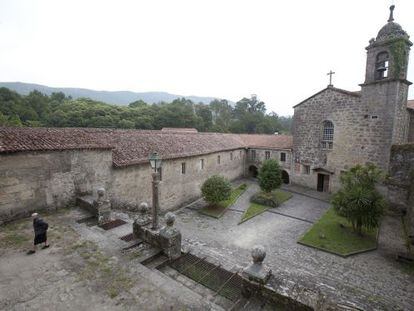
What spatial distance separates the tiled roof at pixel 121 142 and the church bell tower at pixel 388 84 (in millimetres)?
8568

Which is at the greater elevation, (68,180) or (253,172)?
(68,180)

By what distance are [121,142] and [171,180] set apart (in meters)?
4.39

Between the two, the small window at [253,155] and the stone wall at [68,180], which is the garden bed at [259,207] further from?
the small window at [253,155]

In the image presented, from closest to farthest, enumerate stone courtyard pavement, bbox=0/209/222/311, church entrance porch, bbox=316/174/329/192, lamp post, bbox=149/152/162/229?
1. stone courtyard pavement, bbox=0/209/222/311
2. lamp post, bbox=149/152/162/229
3. church entrance porch, bbox=316/174/329/192

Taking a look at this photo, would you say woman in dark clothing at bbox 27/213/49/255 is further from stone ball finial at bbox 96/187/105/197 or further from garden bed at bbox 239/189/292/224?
garden bed at bbox 239/189/292/224

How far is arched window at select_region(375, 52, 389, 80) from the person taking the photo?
17875 millimetres

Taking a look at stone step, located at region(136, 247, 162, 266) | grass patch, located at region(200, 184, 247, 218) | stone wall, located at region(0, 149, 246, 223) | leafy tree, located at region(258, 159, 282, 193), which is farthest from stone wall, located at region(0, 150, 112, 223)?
leafy tree, located at region(258, 159, 282, 193)

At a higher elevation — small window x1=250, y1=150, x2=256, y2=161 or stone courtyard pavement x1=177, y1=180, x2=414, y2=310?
small window x1=250, y1=150, x2=256, y2=161

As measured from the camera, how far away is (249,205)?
18844 mm

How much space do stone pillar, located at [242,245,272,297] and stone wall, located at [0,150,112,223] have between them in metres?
8.73

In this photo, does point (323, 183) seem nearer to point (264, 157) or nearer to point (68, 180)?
point (264, 157)

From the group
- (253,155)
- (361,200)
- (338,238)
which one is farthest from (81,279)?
(253,155)

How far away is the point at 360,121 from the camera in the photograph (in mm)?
19391

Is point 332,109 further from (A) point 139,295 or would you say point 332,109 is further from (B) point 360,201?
(A) point 139,295
